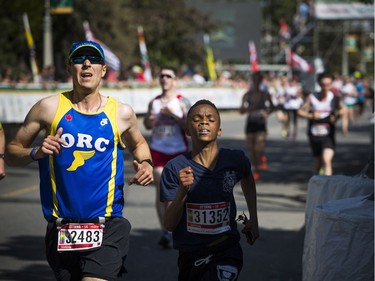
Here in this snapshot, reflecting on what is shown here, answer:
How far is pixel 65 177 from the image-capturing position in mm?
5199

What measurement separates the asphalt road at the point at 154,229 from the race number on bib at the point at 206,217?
271cm

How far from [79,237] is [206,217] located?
739mm

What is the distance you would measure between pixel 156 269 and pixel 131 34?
43413mm

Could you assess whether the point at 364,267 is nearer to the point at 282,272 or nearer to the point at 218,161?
the point at 218,161

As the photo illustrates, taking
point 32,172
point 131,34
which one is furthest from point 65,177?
point 131,34

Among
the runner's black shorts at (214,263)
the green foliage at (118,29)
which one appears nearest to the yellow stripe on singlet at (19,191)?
the runner's black shorts at (214,263)

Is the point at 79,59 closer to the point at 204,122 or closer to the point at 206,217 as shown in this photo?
the point at 204,122

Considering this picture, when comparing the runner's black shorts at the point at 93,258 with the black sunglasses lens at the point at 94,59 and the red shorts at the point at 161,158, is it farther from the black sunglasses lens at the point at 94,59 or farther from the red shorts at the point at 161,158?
the red shorts at the point at 161,158

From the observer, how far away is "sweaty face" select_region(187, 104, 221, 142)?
5.22m

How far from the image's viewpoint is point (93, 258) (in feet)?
17.0

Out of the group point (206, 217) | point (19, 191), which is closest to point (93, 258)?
point (206, 217)

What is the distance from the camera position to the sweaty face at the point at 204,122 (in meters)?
5.22

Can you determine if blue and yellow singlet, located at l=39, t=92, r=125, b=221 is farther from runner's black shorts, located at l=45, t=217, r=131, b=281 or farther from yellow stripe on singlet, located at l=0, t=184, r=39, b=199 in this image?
yellow stripe on singlet, located at l=0, t=184, r=39, b=199

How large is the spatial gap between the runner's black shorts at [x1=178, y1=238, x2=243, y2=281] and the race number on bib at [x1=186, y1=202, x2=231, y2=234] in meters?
0.10
